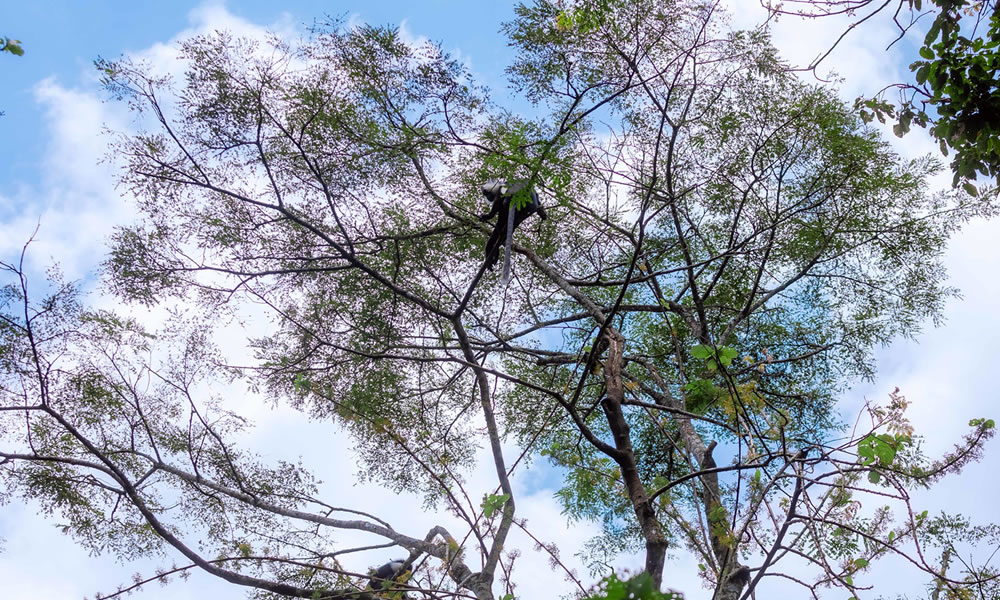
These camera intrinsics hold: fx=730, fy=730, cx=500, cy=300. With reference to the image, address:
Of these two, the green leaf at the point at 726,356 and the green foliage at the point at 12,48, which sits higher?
the green foliage at the point at 12,48

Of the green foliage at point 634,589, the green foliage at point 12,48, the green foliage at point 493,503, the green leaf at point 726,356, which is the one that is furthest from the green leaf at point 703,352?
the green foliage at point 12,48

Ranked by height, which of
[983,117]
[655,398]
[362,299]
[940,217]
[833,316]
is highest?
[940,217]

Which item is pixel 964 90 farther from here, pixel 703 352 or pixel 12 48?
pixel 12 48

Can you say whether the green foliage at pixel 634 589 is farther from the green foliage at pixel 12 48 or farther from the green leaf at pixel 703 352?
the green foliage at pixel 12 48

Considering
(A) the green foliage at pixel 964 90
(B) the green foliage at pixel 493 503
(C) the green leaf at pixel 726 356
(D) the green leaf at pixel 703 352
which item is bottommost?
(B) the green foliage at pixel 493 503

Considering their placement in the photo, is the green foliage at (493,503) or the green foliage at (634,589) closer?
the green foliage at (634,589)

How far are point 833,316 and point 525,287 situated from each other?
2.54m

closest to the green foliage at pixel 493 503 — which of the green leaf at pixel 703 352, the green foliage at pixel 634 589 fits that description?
the green leaf at pixel 703 352

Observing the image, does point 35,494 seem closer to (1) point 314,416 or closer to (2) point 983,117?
(1) point 314,416

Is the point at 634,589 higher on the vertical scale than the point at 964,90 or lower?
lower

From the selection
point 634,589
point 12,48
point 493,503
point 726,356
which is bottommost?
point 634,589

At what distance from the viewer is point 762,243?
5.39 metres

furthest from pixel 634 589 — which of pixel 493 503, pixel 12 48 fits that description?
pixel 12 48

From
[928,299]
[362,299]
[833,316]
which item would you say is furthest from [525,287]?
[928,299]
